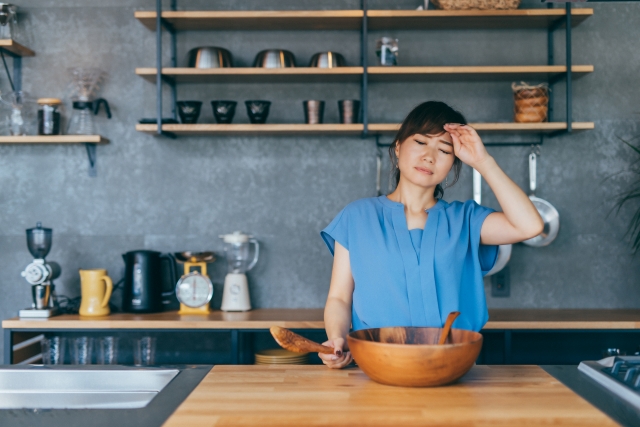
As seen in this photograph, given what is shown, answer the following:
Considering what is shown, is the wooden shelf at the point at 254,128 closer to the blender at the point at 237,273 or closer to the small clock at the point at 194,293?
the blender at the point at 237,273

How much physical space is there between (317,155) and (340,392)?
6.64 ft

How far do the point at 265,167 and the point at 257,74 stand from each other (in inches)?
18.8

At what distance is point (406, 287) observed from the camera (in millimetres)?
1546

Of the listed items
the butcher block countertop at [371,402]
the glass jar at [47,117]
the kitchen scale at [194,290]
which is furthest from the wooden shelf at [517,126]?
the butcher block countertop at [371,402]

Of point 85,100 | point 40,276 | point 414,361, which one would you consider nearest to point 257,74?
point 85,100

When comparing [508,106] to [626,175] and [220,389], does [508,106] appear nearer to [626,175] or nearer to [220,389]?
[626,175]

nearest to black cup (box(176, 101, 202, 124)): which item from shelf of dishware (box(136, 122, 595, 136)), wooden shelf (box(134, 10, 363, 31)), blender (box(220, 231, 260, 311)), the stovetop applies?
shelf of dishware (box(136, 122, 595, 136))

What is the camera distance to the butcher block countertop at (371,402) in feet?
3.22

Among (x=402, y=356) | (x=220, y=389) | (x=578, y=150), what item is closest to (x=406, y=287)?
(x=402, y=356)

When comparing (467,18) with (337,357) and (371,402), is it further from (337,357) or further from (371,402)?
(371,402)

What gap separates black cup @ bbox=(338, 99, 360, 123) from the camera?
2.79m

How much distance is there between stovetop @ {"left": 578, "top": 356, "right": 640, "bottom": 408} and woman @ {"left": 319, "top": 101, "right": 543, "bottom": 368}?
12.2 inches

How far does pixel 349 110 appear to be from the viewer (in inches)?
110

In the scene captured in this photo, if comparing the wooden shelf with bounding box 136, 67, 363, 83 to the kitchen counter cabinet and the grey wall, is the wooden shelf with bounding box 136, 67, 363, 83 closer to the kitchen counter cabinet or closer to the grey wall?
the grey wall
